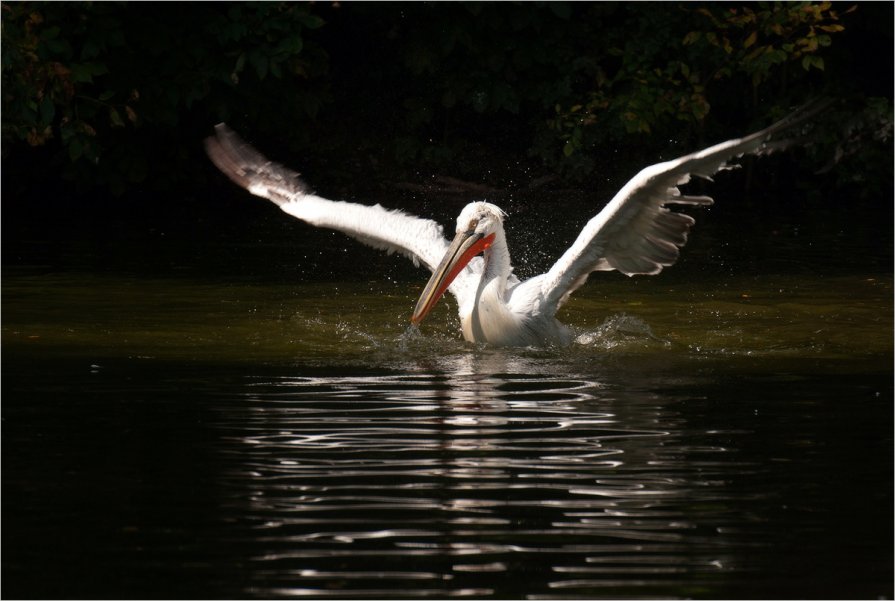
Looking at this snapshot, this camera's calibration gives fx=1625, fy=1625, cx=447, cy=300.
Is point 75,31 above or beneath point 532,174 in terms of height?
above

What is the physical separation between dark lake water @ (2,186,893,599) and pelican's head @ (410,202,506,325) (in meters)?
0.28

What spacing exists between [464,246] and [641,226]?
935 mm

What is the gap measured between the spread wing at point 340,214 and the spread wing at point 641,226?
0.72m

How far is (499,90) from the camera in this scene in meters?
16.7

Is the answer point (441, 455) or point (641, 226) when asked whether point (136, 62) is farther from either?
point (441, 455)

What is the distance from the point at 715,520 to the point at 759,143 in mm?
3192

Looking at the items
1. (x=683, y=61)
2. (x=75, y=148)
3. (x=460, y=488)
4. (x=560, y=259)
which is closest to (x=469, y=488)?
(x=460, y=488)

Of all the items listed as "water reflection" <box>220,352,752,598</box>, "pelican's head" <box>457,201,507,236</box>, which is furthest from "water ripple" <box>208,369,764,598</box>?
"pelican's head" <box>457,201,507,236</box>

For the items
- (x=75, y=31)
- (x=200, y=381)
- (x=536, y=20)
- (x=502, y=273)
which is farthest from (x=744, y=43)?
(x=200, y=381)

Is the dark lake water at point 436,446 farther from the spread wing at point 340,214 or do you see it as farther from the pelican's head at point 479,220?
the pelican's head at point 479,220

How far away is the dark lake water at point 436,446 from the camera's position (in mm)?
4383

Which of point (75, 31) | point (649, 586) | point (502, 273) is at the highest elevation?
point (75, 31)

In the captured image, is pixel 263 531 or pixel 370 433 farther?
pixel 370 433

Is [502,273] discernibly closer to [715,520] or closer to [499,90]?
[715,520]
